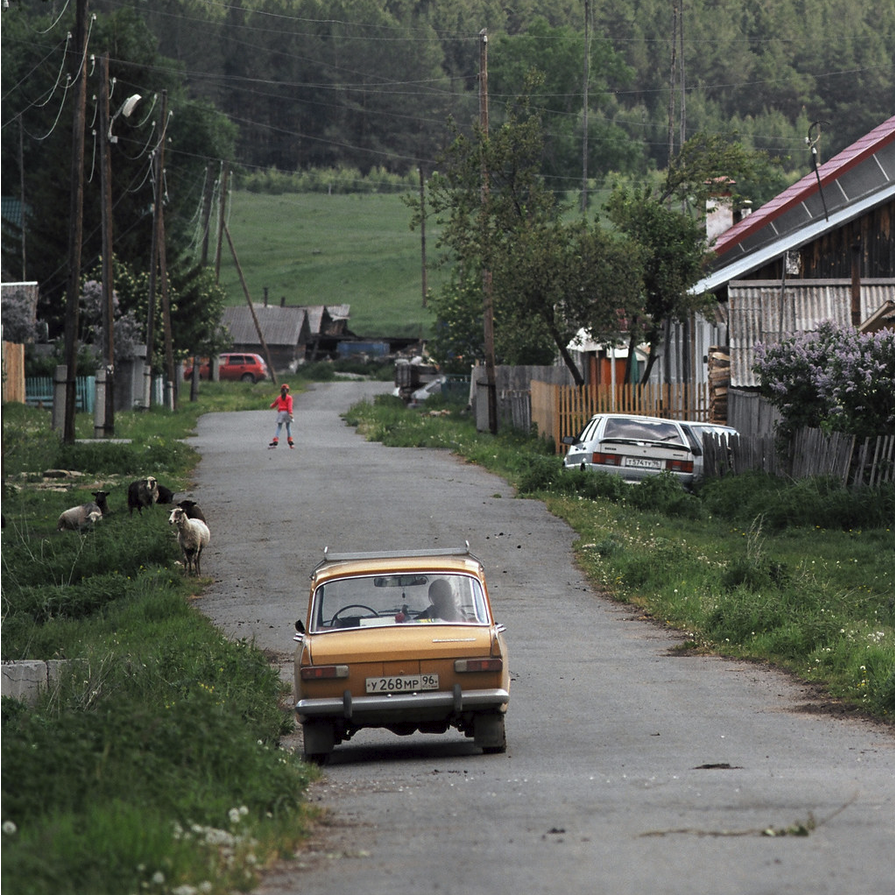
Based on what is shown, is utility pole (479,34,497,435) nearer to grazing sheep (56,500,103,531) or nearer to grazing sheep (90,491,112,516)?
grazing sheep (90,491,112,516)

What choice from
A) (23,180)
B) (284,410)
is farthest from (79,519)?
(23,180)

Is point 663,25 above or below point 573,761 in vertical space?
above

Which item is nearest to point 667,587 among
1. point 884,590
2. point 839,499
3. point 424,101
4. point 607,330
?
point 884,590

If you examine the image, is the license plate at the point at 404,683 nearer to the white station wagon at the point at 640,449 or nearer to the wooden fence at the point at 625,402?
the white station wagon at the point at 640,449

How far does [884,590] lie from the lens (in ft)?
59.8

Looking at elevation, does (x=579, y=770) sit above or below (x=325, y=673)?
below

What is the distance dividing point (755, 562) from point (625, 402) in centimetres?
1650

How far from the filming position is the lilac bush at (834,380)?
23.5m

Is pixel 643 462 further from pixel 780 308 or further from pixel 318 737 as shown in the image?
pixel 318 737

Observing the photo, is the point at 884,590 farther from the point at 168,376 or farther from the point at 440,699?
the point at 168,376

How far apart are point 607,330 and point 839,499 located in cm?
1334

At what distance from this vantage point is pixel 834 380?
2388 cm

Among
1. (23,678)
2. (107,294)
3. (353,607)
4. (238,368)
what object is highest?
(107,294)

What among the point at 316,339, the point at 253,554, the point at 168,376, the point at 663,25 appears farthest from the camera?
the point at 663,25
